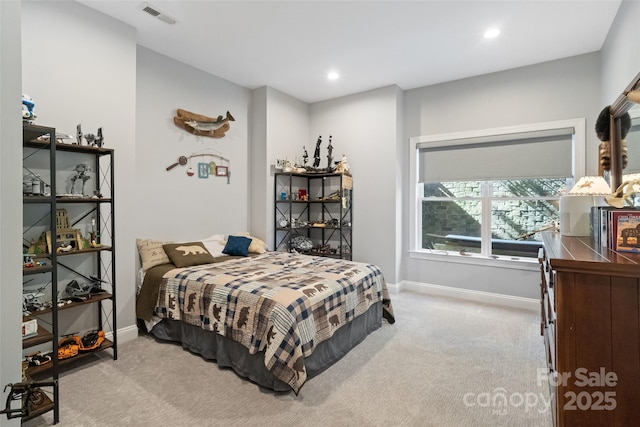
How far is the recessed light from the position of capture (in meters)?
2.99

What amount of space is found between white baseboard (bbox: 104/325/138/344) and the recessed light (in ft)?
14.5

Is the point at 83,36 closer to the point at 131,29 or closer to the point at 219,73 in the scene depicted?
the point at 131,29

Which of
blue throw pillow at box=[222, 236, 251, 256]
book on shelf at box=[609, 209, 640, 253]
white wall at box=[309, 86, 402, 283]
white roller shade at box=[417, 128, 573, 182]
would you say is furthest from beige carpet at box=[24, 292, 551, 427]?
white roller shade at box=[417, 128, 573, 182]

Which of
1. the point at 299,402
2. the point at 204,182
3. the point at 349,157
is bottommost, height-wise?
the point at 299,402

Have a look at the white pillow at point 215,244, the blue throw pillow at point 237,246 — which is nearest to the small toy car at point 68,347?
the white pillow at point 215,244

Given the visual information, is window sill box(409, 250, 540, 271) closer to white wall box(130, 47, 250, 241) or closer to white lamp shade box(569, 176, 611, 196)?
white lamp shade box(569, 176, 611, 196)

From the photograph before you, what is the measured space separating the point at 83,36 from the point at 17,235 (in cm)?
214

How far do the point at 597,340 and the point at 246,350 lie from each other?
202 centimetres

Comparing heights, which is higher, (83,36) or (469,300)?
(83,36)

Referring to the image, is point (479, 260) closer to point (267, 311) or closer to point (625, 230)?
point (625, 230)

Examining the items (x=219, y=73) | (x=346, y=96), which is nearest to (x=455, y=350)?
(x=346, y=96)

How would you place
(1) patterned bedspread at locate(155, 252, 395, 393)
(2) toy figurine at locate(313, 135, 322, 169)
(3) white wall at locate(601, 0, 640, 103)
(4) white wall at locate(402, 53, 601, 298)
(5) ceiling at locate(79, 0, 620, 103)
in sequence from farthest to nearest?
(2) toy figurine at locate(313, 135, 322, 169) → (4) white wall at locate(402, 53, 601, 298) → (5) ceiling at locate(79, 0, 620, 103) → (3) white wall at locate(601, 0, 640, 103) → (1) patterned bedspread at locate(155, 252, 395, 393)

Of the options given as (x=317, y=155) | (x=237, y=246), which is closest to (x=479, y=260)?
(x=317, y=155)

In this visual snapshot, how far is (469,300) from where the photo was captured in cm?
408
